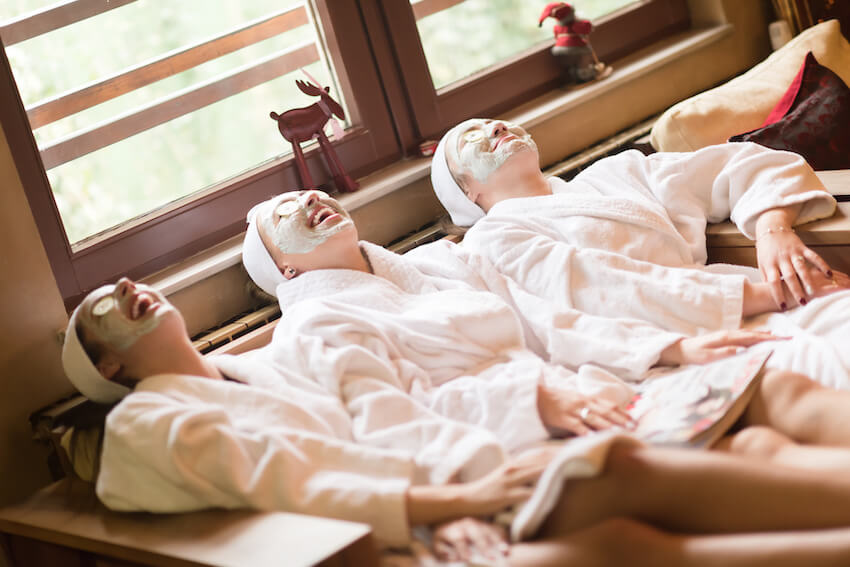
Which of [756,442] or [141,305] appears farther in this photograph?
[141,305]

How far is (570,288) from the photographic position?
86.3 inches

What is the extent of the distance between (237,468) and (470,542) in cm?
42

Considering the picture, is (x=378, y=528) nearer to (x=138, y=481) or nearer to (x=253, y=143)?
(x=138, y=481)

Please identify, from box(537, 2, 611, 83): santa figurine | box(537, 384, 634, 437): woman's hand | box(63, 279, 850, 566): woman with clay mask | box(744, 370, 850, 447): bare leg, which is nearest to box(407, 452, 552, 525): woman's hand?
box(63, 279, 850, 566): woman with clay mask

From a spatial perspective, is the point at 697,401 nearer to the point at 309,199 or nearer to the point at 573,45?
the point at 309,199

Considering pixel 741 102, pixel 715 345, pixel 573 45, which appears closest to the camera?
pixel 715 345

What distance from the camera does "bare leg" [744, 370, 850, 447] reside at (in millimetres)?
1642

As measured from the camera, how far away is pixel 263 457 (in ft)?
5.34

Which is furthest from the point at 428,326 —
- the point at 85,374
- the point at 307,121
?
the point at 307,121

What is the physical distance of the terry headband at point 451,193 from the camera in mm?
2488

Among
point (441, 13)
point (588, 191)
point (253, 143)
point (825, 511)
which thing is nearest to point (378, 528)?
point (825, 511)

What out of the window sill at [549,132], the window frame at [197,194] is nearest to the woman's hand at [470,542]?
the window sill at [549,132]

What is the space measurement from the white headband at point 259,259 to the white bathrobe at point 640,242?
0.49 m

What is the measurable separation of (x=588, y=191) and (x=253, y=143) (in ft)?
3.09
